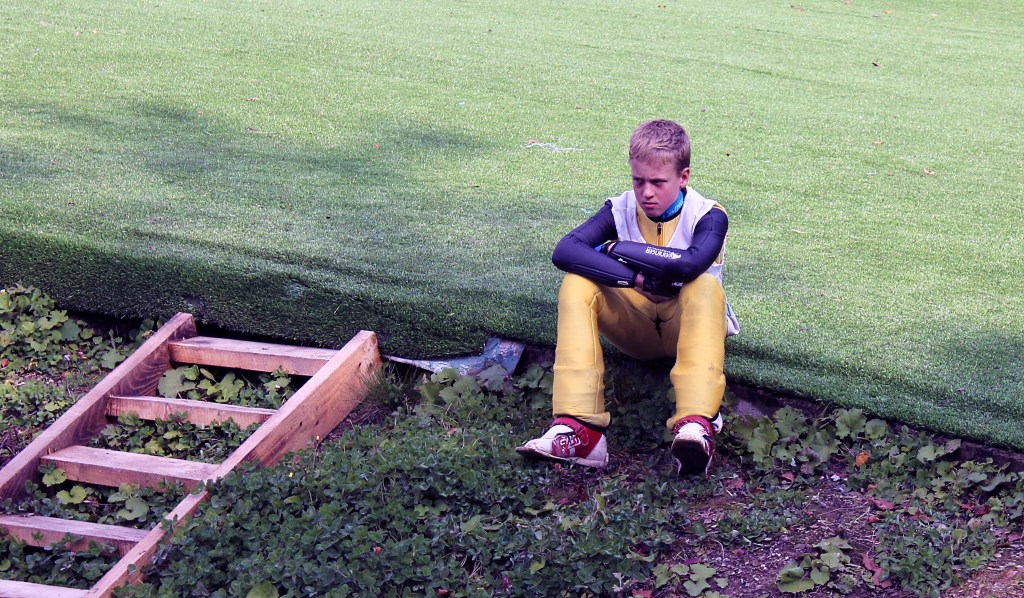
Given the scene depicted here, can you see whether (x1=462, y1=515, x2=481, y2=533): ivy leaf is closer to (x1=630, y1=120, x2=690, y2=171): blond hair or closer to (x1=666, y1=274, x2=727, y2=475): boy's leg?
(x1=666, y1=274, x2=727, y2=475): boy's leg

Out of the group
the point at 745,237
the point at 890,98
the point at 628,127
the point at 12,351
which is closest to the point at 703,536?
the point at 745,237

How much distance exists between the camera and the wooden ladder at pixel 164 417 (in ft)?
11.6

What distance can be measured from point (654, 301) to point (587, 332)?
0.31 m

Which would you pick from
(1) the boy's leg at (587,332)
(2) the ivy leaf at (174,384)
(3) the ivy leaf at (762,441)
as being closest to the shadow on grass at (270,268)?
(2) the ivy leaf at (174,384)

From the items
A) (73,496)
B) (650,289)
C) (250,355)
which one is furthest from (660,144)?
(73,496)

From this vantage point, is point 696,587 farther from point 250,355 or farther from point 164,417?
point 164,417

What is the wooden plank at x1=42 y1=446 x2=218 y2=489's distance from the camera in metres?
3.81

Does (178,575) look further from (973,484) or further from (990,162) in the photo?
(990,162)

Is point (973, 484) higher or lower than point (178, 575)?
higher

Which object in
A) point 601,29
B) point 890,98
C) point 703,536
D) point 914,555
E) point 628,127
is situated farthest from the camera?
point 601,29

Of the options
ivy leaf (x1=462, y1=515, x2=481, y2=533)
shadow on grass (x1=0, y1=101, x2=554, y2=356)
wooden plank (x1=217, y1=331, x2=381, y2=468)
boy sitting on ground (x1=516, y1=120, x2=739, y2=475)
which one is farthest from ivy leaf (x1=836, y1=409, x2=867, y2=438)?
wooden plank (x1=217, y1=331, x2=381, y2=468)

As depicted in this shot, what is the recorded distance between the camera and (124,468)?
3887mm

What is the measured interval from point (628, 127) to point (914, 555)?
4.83 m

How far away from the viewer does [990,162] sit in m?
6.66
